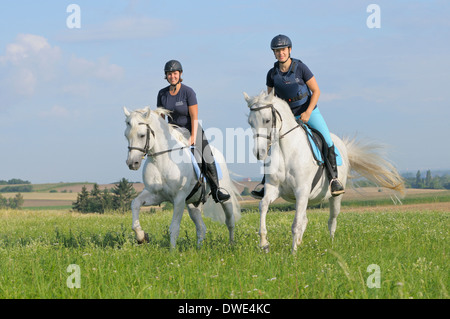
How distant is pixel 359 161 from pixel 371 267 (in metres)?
5.35

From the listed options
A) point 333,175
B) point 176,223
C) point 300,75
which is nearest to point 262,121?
point 300,75

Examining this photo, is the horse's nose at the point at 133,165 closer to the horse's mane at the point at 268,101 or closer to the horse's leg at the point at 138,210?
the horse's leg at the point at 138,210

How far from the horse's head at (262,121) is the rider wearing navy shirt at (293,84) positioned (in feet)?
3.49

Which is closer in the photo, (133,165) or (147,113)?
(133,165)

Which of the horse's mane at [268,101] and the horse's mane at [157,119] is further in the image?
the horse's mane at [157,119]

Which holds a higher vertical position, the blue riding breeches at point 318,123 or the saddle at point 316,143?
the blue riding breeches at point 318,123

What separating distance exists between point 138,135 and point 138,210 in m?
1.46

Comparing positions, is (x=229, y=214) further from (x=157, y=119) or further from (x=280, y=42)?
(x=280, y=42)

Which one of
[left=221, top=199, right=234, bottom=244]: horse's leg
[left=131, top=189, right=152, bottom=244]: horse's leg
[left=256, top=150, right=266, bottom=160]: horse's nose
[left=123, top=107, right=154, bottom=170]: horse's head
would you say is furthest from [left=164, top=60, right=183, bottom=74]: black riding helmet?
[left=221, top=199, right=234, bottom=244]: horse's leg

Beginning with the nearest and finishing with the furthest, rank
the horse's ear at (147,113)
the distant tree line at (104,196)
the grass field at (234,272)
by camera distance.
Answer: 1. the grass field at (234,272)
2. the horse's ear at (147,113)
3. the distant tree line at (104,196)

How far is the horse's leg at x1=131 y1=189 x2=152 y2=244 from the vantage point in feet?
27.6

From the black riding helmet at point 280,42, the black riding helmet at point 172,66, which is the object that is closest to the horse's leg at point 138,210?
the black riding helmet at point 172,66

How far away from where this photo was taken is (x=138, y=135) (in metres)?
7.95

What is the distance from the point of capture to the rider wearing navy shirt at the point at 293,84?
8.48m
